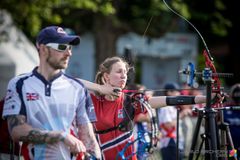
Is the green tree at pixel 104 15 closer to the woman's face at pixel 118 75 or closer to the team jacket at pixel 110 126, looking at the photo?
the woman's face at pixel 118 75

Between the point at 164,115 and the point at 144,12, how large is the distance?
35.1ft

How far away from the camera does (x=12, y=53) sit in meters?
20.4

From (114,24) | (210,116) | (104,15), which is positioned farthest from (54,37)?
(114,24)

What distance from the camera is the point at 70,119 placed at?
4867mm

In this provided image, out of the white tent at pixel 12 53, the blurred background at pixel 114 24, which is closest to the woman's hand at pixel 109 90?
the blurred background at pixel 114 24

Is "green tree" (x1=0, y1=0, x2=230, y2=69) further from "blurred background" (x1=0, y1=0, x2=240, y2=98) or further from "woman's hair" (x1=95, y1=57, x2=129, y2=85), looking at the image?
"woman's hair" (x1=95, y1=57, x2=129, y2=85)

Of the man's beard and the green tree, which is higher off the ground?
the green tree

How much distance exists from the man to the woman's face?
1.75 meters

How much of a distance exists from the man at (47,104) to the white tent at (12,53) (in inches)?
540

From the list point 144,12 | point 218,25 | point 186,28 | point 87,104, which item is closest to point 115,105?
point 87,104

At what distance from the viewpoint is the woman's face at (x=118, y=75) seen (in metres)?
6.67

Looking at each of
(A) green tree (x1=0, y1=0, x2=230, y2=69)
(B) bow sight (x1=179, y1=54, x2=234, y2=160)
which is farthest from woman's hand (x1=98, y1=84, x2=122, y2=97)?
(A) green tree (x1=0, y1=0, x2=230, y2=69)

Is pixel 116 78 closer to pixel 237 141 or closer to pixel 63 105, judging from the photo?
pixel 63 105

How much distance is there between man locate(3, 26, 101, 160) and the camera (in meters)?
4.70
